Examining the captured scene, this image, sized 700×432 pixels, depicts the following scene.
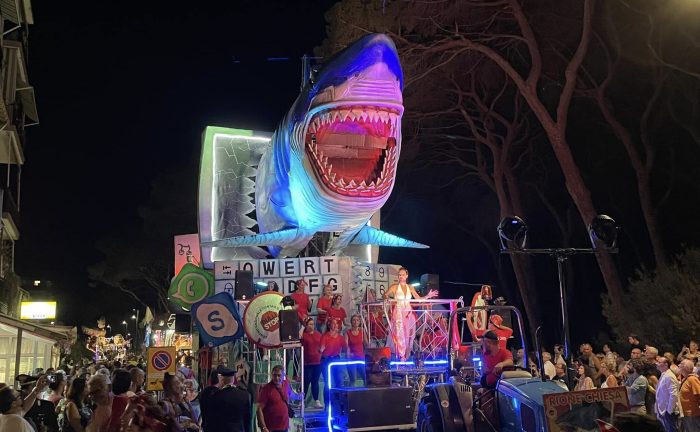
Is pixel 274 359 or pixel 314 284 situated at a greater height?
pixel 314 284

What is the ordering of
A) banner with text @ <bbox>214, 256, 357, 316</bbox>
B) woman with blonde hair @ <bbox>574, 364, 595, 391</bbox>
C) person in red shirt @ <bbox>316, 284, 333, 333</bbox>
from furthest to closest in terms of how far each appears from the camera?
banner with text @ <bbox>214, 256, 357, 316</bbox> < person in red shirt @ <bbox>316, 284, 333, 333</bbox> < woman with blonde hair @ <bbox>574, 364, 595, 391</bbox>

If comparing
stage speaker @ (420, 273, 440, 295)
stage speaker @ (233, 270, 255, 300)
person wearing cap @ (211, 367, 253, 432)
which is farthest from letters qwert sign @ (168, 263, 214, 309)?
Result: person wearing cap @ (211, 367, 253, 432)

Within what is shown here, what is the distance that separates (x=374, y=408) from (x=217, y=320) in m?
3.27

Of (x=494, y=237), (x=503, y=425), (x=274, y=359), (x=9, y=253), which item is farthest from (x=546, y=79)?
(x=9, y=253)

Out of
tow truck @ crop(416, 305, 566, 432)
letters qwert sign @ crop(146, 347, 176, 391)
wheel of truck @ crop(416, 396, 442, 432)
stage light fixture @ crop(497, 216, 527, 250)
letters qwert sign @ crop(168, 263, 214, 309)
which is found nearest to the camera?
tow truck @ crop(416, 305, 566, 432)

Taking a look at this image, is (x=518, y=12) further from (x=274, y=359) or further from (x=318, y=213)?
(x=274, y=359)

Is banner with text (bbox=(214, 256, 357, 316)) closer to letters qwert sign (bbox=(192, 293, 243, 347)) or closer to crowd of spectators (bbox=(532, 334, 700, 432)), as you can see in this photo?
letters qwert sign (bbox=(192, 293, 243, 347))

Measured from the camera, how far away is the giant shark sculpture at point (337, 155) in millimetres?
10484

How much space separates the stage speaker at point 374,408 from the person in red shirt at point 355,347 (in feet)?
4.12

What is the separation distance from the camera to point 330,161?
38.1 ft

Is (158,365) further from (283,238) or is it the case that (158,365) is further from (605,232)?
(605,232)

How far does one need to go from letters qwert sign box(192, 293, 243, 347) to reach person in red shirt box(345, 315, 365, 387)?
1862 millimetres

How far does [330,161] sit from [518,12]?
26.9ft

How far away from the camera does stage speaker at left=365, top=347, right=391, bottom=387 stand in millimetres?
10648
